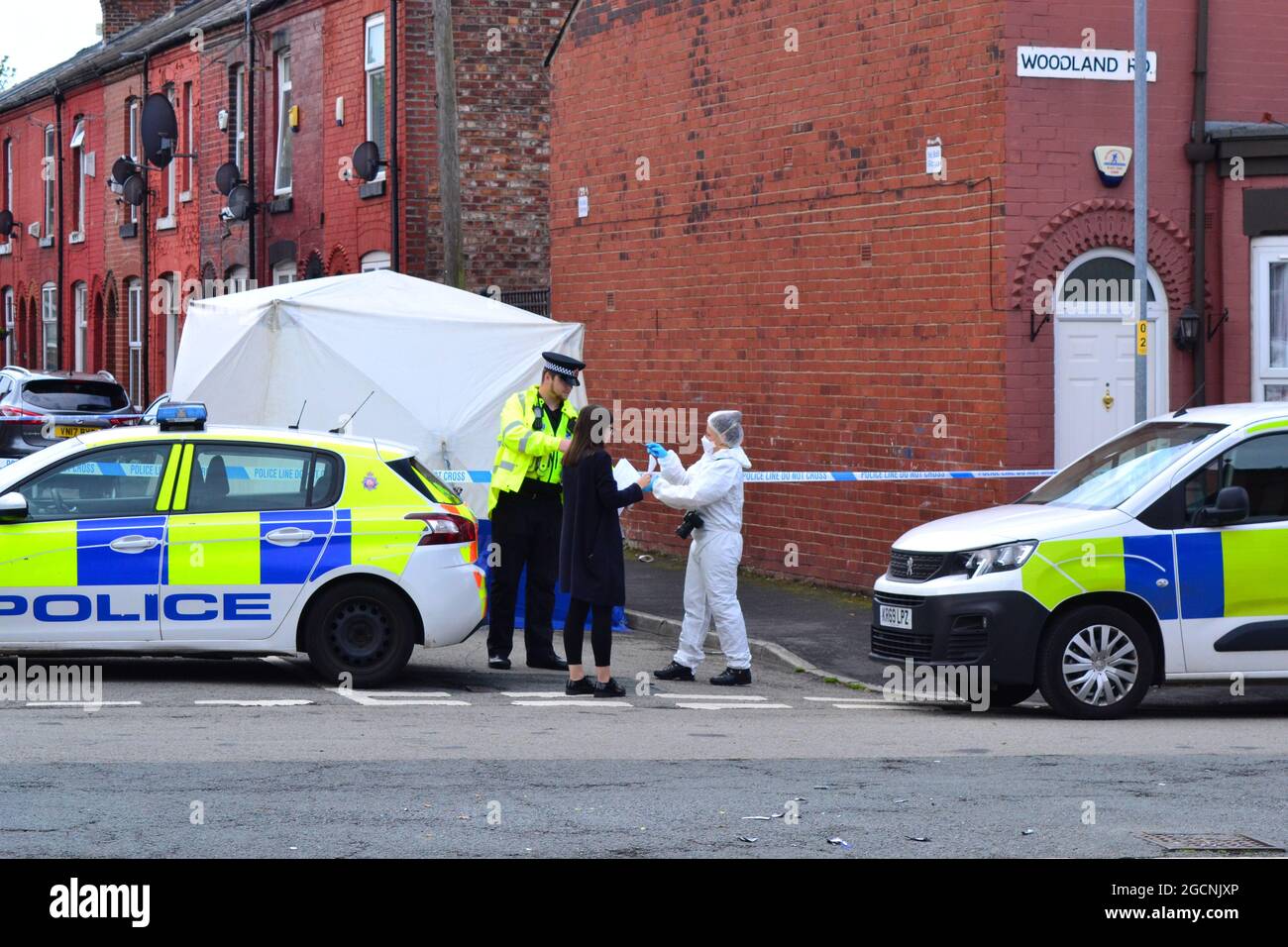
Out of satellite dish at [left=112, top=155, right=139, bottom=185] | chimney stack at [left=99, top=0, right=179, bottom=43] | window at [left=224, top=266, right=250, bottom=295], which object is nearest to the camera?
window at [left=224, top=266, right=250, bottom=295]

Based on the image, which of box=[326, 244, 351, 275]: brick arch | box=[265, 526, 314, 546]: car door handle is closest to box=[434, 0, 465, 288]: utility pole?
box=[326, 244, 351, 275]: brick arch

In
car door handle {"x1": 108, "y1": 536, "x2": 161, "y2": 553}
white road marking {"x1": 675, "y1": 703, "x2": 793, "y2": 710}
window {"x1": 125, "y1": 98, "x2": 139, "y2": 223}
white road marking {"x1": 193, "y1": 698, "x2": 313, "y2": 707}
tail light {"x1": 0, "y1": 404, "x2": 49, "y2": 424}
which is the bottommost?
white road marking {"x1": 675, "y1": 703, "x2": 793, "y2": 710}

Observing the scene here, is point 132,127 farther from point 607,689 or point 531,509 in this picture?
point 607,689

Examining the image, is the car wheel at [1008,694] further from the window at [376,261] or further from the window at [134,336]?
the window at [134,336]

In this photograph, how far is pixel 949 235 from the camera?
16.2m

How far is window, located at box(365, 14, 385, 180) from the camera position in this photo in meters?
26.5

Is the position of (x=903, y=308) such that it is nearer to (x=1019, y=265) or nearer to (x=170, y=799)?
(x=1019, y=265)

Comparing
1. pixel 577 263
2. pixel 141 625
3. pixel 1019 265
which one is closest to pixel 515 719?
pixel 141 625

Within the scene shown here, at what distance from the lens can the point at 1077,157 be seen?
1561 cm

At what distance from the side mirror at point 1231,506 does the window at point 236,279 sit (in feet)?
74.4

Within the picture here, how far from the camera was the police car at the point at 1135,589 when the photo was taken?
34.8 feet

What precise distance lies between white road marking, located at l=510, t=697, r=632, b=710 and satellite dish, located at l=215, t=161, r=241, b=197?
2142 centimetres

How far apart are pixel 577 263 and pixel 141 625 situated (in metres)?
11.9

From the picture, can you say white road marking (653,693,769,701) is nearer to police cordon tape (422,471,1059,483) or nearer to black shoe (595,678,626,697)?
black shoe (595,678,626,697)
